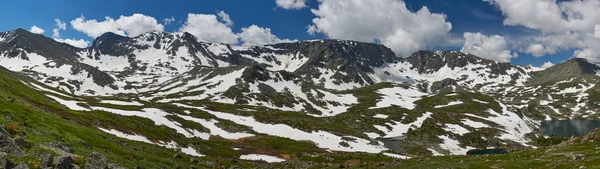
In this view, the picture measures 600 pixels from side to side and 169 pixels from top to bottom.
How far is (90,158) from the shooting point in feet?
78.3

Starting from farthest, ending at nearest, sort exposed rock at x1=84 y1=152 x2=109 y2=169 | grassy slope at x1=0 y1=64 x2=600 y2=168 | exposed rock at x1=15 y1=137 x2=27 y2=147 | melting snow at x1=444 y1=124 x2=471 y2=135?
1. melting snow at x1=444 y1=124 x2=471 y2=135
2. grassy slope at x1=0 y1=64 x2=600 y2=168
3. exposed rock at x1=15 y1=137 x2=27 y2=147
4. exposed rock at x1=84 y1=152 x2=109 y2=169

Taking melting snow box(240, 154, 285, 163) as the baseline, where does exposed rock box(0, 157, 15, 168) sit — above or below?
below

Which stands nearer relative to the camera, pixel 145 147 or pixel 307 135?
pixel 145 147

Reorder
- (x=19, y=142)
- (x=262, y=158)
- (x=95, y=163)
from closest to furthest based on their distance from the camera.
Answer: (x=95, y=163)
(x=19, y=142)
(x=262, y=158)

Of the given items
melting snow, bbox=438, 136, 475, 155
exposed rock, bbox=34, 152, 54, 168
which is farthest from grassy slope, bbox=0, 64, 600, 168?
melting snow, bbox=438, 136, 475, 155

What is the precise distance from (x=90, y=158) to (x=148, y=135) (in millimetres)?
63653

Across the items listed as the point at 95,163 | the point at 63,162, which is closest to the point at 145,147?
the point at 95,163

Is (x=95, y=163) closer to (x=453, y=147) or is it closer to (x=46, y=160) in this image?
(x=46, y=160)

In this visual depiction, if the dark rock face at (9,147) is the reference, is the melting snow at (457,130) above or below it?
above

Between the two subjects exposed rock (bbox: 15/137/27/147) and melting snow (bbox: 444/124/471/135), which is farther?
melting snow (bbox: 444/124/471/135)

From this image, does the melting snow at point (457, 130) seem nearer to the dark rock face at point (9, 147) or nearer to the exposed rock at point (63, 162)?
the exposed rock at point (63, 162)

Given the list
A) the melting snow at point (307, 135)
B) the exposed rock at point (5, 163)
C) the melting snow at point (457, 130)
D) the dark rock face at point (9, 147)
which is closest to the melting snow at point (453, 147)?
the melting snow at point (457, 130)

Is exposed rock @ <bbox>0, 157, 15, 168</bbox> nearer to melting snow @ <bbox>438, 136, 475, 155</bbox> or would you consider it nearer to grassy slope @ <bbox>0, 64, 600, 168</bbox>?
grassy slope @ <bbox>0, 64, 600, 168</bbox>

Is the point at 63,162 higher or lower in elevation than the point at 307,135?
lower
